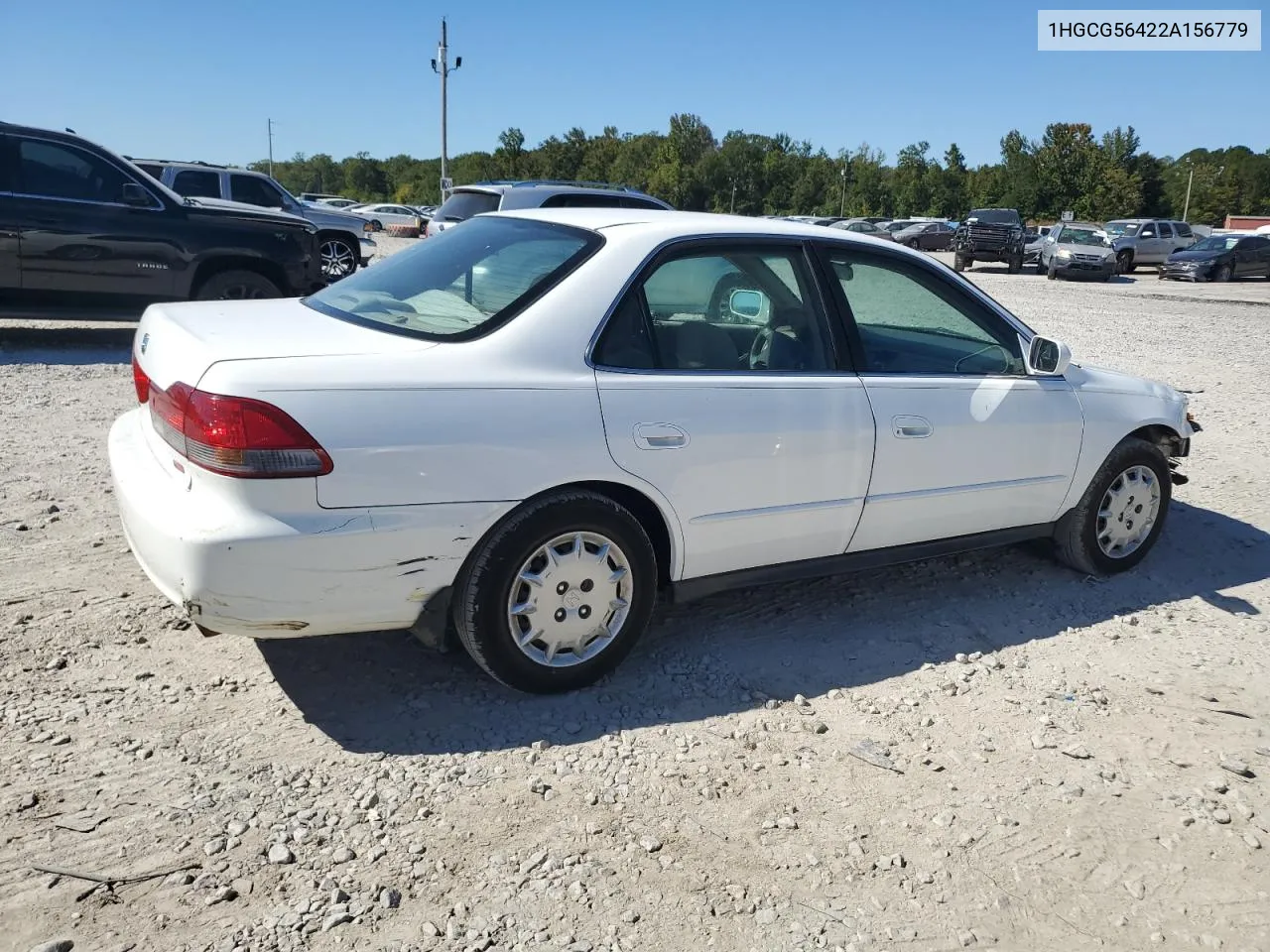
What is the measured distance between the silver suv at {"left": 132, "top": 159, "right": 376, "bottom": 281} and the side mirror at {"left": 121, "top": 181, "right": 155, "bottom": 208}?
23.2ft

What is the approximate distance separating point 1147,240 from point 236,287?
30.9m

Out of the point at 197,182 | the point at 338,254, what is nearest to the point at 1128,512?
the point at 338,254

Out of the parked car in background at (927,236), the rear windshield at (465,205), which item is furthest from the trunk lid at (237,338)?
the parked car in background at (927,236)

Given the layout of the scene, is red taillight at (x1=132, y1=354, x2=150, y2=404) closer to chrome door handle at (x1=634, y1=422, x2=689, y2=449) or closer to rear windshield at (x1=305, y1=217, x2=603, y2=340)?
rear windshield at (x1=305, y1=217, x2=603, y2=340)

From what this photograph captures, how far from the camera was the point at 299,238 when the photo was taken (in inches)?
375

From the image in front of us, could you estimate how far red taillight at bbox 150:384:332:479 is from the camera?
284cm

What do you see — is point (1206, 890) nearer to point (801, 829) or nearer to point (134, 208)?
point (801, 829)

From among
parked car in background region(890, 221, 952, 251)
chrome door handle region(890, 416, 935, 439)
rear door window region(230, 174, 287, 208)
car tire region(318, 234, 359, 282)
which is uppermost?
parked car in background region(890, 221, 952, 251)

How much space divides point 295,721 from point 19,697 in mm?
885

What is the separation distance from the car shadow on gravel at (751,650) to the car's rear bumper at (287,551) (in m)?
0.41

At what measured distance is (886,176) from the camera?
2980 inches

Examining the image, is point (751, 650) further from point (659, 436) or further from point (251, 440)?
point (251, 440)

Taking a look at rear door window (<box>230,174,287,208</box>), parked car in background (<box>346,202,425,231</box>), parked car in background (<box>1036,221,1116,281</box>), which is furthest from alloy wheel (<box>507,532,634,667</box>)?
parked car in background (<box>346,202,425,231</box>)

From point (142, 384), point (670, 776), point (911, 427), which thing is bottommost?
point (670, 776)
